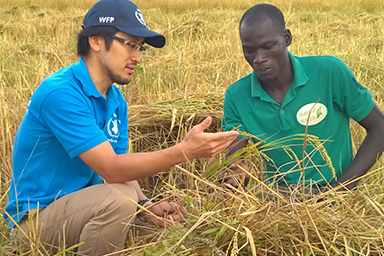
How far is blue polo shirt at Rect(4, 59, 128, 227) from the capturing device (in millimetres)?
1666

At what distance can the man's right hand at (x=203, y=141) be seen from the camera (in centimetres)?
157

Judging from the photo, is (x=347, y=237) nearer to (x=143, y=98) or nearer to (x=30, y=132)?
(x=30, y=132)

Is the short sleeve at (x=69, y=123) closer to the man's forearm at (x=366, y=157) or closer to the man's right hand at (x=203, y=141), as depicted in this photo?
the man's right hand at (x=203, y=141)

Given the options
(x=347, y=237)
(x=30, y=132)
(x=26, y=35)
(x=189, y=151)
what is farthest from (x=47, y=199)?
(x=26, y=35)

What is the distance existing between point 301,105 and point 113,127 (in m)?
0.90

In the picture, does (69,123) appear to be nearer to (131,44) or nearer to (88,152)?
(88,152)

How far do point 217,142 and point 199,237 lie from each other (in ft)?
1.22

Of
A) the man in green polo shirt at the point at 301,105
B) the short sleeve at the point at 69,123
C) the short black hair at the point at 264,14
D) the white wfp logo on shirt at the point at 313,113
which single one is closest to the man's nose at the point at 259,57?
the man in green polo shirt at the point at 301,105

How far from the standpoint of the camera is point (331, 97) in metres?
2.07

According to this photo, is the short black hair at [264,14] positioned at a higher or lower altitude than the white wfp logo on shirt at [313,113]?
higher

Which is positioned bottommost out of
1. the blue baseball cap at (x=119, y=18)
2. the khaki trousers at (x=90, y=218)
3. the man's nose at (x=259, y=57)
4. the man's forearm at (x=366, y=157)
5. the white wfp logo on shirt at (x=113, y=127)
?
the man's forearm at (x=366, y=157)

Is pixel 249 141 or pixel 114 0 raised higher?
pixel 114 0

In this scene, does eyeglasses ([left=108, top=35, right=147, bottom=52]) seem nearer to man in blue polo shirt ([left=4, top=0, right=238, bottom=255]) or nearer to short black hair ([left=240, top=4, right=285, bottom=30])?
man in blue polo shirt ([left=4, top=0, right=238, bottom=255])

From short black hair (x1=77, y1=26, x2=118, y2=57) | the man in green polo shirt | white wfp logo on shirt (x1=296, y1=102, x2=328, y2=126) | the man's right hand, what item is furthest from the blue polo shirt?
white wfp logo on shirt (x1=296, y1=102, x2=328, y2=126)
